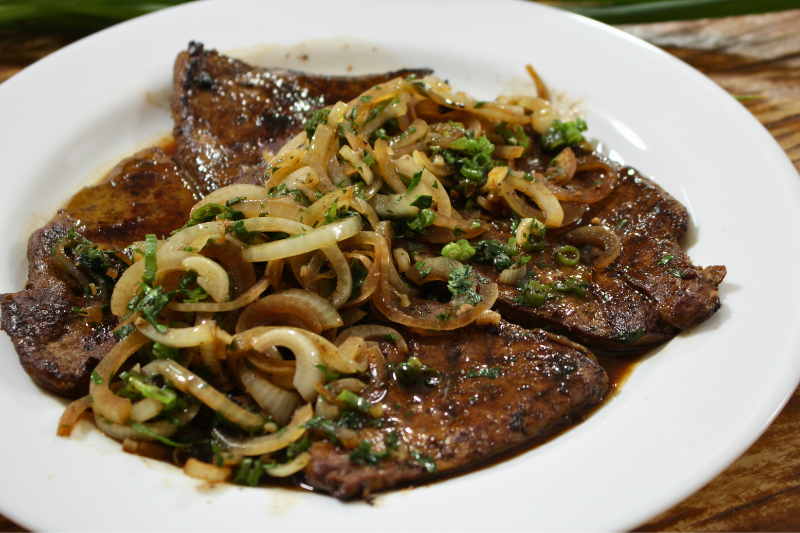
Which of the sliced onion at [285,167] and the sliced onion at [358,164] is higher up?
the sliced onion at [358,164]

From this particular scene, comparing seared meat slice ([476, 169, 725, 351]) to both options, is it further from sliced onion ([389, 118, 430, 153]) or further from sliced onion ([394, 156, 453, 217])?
sliced onion ([389, 118, 430, 153])

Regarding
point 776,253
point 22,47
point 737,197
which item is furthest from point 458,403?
point 22,47

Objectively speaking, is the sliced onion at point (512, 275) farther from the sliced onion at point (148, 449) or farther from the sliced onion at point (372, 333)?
the sliced onion at point (148, 449)

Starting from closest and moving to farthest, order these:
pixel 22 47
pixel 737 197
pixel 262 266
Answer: pixel 262 266, pixel 737 197, pixel 22 47

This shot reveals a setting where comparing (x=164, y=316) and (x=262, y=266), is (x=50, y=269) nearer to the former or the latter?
(x=164, y=316)

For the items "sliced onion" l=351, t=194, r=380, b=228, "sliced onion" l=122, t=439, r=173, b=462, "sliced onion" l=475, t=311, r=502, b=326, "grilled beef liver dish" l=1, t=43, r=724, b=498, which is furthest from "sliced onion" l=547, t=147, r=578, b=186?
"sliced onion" l=122, t=439, r=173, b=462

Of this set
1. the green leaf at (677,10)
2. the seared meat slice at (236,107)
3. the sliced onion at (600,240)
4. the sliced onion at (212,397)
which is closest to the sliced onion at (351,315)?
the sliced onion at (212,397)
